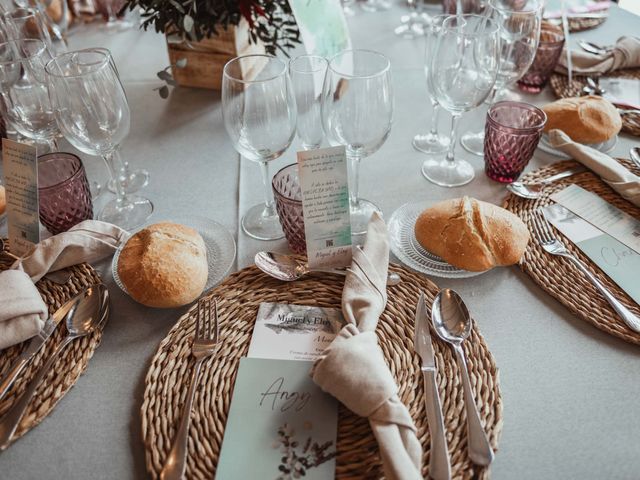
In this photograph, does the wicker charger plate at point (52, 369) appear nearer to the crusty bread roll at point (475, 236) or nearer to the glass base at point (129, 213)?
the glass base at point (129, 213)

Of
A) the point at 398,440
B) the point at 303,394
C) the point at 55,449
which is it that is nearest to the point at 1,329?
the point at 55,449

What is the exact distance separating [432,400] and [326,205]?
0.31m

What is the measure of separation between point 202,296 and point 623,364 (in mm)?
611

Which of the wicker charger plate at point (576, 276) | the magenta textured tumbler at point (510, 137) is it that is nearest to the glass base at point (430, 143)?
the magenta textured tumbler at point (510, 137)

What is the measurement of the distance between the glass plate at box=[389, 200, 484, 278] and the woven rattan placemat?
46 millimetres

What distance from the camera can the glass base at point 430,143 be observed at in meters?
1.15

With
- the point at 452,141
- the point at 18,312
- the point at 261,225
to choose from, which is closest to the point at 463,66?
the point at 452,141

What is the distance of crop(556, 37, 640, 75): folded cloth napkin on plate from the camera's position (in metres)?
1.30

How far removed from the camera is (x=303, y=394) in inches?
24.7

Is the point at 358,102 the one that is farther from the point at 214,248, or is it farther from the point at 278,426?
the point at 278,426

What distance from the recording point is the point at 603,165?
0.97 m

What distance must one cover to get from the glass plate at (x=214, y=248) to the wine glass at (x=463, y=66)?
439 millimetres

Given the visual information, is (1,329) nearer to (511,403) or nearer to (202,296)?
(202,296)

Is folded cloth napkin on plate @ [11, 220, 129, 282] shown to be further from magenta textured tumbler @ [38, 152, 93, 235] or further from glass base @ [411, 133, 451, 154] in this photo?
glass base @ [411, 133, 451, 154]
